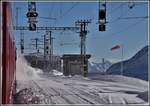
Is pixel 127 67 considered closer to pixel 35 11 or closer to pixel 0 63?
pixel 35 11

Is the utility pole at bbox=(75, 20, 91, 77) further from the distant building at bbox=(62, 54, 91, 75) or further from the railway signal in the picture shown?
the railway signal

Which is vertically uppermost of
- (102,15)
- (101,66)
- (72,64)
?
(102,15)

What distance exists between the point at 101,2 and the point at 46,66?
6096 centimetres

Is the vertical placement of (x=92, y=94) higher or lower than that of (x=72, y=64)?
lower

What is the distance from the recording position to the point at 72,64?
55844 mm

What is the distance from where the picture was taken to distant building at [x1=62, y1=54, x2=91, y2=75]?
5456 cm

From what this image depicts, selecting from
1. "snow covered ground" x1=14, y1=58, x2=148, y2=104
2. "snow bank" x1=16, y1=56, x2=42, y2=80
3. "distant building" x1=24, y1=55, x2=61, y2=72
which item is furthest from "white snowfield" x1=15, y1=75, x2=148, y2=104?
"distant building" x1=24, y1=55, x2=61, y2=72

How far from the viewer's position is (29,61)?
2869 inches

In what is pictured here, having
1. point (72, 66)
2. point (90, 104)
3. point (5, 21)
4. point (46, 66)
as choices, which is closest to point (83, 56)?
point (72, 66)

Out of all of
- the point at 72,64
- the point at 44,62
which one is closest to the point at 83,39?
the point at 72,64

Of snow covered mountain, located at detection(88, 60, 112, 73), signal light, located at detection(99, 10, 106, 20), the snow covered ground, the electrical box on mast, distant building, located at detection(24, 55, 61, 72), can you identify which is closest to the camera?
signal light, located at detection(99, 10, 106, 20)

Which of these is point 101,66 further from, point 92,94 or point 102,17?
point 102,17

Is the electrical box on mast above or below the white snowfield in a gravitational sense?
above

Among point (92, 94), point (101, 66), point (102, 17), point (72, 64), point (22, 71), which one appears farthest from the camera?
point (101, 66)
